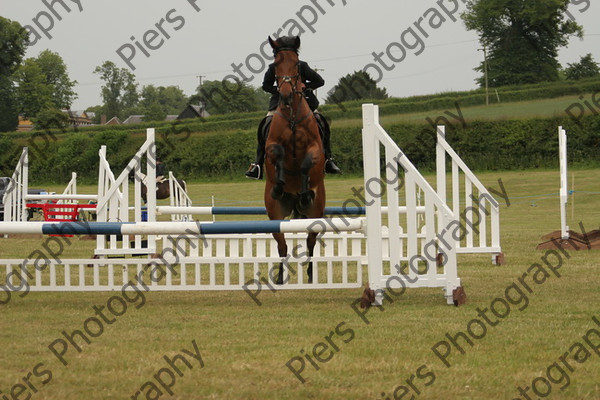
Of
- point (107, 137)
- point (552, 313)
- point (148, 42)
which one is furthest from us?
point (107, 137)

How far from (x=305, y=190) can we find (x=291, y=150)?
428 mm

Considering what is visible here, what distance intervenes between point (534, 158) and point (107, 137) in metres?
21.4

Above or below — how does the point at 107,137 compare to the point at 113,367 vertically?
above

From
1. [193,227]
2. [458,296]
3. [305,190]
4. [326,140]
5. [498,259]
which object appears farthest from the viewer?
[498,259]

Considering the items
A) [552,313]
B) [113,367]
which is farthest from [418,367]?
[552,313]

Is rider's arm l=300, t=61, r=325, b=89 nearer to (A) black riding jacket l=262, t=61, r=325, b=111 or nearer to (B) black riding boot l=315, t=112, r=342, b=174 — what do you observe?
(A) black riding jacket l=262, t=61, r=325, b=111

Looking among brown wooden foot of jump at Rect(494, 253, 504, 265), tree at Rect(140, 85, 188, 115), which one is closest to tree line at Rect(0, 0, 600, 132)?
brown wooden foot of jump at Rect(494, 253, 504, 265)

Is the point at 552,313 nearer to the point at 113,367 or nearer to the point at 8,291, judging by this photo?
the point at 113,367

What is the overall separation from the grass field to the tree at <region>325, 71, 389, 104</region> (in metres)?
38.4

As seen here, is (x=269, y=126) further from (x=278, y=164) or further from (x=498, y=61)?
(x=498, y=61)

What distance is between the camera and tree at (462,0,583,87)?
54.1m

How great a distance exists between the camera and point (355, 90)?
51531 millimetres

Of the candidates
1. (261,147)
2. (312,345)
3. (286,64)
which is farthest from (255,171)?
(312,345)

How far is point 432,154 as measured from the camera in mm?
34156
